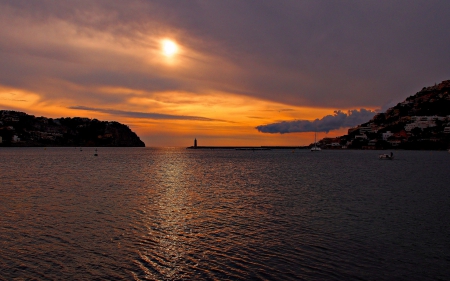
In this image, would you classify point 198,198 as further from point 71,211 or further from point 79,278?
point 79,278

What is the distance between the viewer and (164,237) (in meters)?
20.4

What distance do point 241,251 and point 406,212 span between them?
18.1 meters

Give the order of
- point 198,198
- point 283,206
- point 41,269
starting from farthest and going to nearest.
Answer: point 198,198 < point 283,206 < point 41,269

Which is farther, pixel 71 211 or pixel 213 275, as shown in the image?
pixel 71 211

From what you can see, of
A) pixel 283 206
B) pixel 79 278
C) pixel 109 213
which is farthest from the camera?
pixel 283 206

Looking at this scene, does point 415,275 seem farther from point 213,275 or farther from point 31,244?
point 31,244

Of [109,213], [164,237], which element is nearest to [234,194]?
[109,213]

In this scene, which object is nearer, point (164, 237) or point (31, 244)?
point (31, 244)

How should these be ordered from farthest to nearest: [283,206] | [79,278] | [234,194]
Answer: [234,194] → [283,206] → [79,278]

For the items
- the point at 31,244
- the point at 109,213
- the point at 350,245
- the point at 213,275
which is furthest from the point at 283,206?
the point at 31,244

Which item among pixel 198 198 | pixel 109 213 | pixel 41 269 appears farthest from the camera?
pixel 198 198

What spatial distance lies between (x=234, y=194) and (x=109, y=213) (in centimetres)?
1601

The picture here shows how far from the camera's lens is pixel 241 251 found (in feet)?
57.7

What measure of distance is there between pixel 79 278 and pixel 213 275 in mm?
5704
